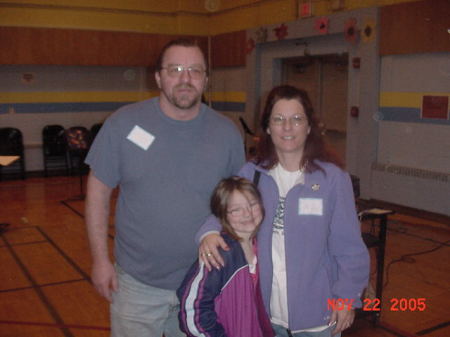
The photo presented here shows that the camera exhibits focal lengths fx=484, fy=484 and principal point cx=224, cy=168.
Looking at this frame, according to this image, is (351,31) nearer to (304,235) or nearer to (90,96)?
(90,96)

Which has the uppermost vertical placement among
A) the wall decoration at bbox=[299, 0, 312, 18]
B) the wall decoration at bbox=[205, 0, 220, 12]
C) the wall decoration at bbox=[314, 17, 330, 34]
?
the wall decoration at bbox=[205, 0, 220, 12]

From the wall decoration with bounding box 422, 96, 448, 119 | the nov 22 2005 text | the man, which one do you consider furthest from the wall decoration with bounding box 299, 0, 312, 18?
the man

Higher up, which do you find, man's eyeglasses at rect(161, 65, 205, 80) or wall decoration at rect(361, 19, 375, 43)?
wall decoration at rect(361, 19, 375, 43)

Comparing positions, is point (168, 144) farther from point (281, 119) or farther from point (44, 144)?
point (44, 144)

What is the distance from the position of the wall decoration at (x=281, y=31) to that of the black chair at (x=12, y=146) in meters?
5.58

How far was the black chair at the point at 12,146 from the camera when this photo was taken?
32.0 ft

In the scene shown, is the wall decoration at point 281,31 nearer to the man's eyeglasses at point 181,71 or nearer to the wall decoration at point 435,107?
the wall decoration at point 435,107

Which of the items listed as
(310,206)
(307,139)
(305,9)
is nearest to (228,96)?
(305,9)

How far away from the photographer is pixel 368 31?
728cm

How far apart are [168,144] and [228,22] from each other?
9284 millimetres

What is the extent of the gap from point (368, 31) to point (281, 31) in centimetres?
207

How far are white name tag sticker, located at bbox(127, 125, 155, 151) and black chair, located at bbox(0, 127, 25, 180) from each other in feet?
28.2

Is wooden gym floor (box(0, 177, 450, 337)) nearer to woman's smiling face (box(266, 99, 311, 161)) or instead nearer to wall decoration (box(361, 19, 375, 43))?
woman's smiling face (box(266, 99, 311, 161))

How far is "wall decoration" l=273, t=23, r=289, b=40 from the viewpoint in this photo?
8.85 meters
